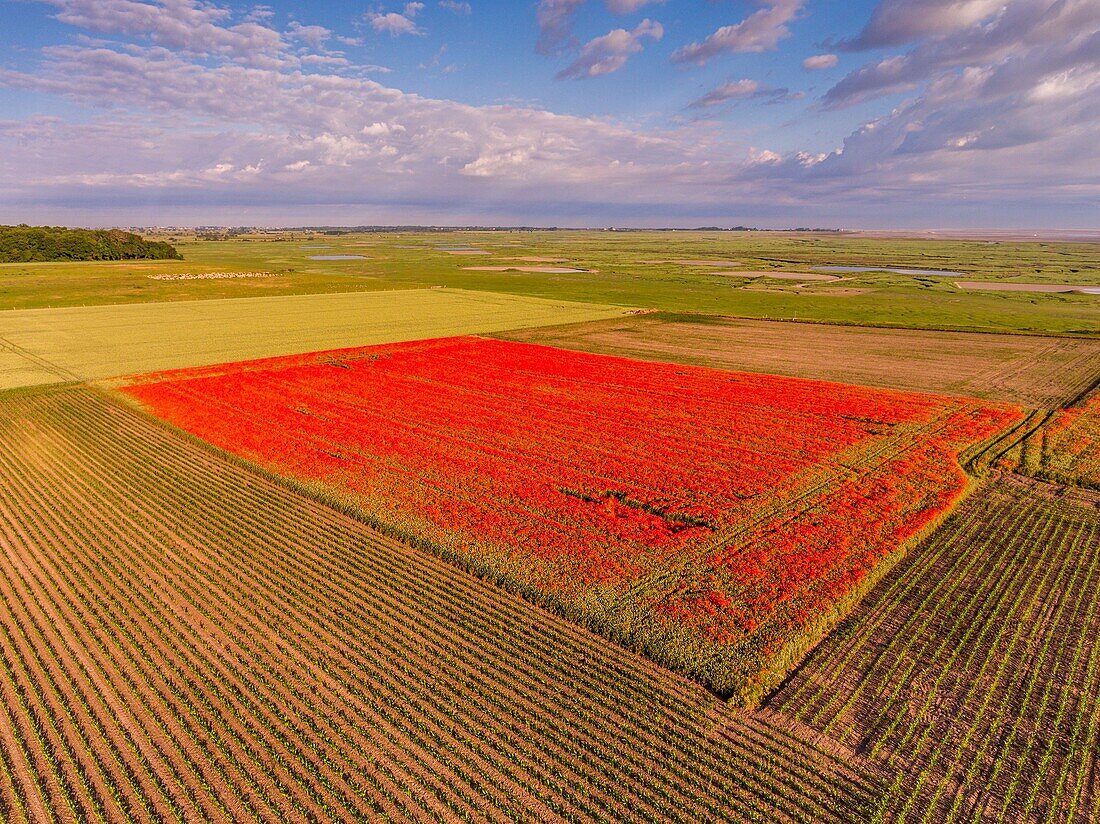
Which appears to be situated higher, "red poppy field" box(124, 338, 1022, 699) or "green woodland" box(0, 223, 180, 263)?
"green woodland" box(0, 223, 180, 263)

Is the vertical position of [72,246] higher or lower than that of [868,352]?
higher

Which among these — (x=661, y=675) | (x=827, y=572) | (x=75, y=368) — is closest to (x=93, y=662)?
(x=661, y=675)

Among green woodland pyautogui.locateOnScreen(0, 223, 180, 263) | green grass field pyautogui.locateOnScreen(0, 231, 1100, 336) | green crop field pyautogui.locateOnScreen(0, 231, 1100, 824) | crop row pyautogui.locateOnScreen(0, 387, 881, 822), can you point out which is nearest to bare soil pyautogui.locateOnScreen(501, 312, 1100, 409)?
green crop field pyautogui.locateOnScreen(0, 231, 1100, 824)

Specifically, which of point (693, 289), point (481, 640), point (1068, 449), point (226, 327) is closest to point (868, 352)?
point (1068, 449)

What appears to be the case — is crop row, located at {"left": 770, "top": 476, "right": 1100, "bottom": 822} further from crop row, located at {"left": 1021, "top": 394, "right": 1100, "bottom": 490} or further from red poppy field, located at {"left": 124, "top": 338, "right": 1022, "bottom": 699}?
crop row, located at {"left": 1021, "top": 394, "right": 1100, "bottom": 490}

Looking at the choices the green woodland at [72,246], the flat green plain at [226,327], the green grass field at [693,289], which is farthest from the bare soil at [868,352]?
the green woodland at [72,246]

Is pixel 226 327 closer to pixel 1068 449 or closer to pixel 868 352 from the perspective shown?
pixel 868 352
